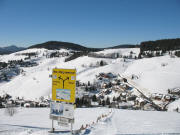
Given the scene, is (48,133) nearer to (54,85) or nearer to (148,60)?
(54,85)

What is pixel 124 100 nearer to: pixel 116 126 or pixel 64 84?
pixel 116 126

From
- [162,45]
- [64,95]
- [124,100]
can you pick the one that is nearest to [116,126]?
[64,95]

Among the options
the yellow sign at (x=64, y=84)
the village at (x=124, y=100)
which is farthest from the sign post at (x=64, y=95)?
the village at (x=124, y=100)

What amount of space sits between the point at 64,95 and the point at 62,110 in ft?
1.98

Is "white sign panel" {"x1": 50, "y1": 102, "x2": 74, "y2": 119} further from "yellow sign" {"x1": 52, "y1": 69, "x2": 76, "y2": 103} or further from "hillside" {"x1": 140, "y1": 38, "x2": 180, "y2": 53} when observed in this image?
"hillside" {"x1": 140, "y1": 38, "x2": 180, "y2": 53}

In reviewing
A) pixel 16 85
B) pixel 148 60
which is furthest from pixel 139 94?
pixel 16 85

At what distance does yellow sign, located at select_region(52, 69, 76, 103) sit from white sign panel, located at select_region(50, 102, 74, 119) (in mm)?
239

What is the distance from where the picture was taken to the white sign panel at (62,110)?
6004 millimetres

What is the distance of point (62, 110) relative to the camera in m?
6.09

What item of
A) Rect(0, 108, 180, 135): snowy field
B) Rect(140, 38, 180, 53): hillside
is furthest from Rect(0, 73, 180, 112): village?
Rect(140, 38, 180, 53): hillside

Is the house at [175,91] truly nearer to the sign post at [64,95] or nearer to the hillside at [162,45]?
the sign post at [64,95]

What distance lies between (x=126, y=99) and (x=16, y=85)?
240 ft

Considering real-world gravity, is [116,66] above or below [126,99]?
above

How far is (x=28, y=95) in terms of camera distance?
7712 cm
